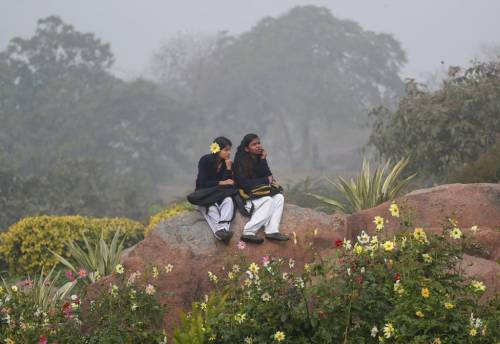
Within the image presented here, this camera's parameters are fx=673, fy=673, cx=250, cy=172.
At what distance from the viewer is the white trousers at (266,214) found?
7.15m

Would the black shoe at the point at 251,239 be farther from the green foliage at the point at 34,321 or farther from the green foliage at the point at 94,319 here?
the green foliage at the point at 34,321

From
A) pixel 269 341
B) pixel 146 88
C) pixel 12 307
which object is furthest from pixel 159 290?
pixel 146 88

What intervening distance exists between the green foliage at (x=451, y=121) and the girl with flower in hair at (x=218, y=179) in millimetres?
8545

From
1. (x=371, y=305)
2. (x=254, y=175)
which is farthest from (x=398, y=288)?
(x=254, y=175)

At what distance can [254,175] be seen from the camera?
7531 millimetres

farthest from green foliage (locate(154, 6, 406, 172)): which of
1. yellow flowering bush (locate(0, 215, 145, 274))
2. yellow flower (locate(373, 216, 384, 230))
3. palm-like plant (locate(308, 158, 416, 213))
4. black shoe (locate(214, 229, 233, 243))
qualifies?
yellow flower (locate(373, 216, 384, 230))

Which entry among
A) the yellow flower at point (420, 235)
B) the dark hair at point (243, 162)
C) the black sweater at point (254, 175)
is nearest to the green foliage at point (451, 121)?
the black sweater at point (254, 175)

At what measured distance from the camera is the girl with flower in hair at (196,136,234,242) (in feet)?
23.7

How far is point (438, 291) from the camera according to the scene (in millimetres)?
4633

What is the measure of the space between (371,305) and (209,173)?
3094 millimetres

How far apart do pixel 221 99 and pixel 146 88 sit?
342 inches

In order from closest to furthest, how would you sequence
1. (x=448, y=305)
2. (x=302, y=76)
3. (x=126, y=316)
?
(x=448, y=305)
(x=126, y=316)
(x=302, y=76)

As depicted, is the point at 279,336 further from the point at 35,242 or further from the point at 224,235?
the point at 35,242

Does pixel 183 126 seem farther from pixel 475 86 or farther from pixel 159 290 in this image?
pixel 159 290
